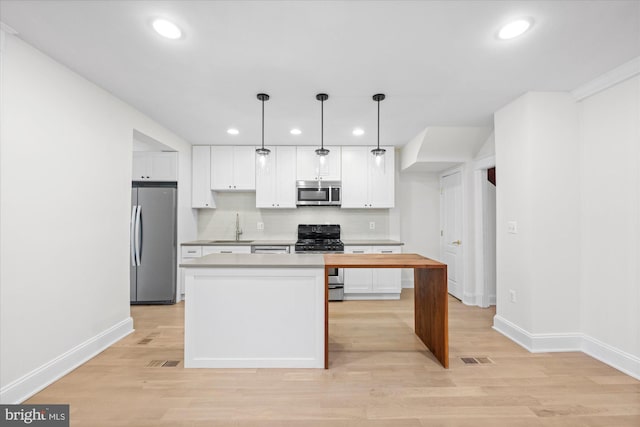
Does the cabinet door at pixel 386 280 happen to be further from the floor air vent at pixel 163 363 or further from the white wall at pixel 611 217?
the floor air vent at pixel 163 363

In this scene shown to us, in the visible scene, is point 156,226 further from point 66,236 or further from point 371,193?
point 371,193

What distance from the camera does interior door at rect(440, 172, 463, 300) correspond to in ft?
15.0

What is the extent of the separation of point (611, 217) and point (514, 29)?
1872mm

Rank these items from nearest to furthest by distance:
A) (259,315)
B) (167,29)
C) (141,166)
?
(167,29)
(259,315)
(141,166)

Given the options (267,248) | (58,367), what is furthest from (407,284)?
(58,367)

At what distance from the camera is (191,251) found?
4480 mm

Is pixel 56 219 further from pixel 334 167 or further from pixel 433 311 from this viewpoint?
pixel 334 167

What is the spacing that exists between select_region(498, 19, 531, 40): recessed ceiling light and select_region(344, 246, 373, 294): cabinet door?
125 inches

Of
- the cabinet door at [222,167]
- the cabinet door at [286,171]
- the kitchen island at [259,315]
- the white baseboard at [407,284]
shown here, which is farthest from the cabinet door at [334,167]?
the kitchen island at [259,315]

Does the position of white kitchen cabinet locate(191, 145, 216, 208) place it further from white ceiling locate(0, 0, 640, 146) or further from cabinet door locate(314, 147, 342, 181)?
cabinet door locate(314, 147, 342, 181)

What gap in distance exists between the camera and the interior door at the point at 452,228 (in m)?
4.59

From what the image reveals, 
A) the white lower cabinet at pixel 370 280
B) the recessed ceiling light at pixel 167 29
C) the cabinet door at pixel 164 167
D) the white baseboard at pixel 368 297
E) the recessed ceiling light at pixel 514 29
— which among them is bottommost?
the white baseboard at pixel 368 297

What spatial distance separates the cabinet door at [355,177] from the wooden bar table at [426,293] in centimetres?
198

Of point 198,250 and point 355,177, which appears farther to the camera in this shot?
point 355,177
